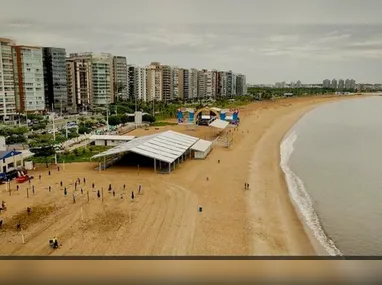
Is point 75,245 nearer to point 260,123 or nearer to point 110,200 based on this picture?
point 110,200

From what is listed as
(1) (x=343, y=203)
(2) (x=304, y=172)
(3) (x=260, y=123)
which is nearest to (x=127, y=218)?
(1) (x=343, y=203)

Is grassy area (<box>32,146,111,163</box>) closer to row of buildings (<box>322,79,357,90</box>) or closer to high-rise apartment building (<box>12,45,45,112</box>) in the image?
high-rise apartment building (<box>12,45,45,112</box>)

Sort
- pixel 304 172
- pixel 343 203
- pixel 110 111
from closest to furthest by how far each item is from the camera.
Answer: pixel 343 203 < pixel 304 172 < pixel 110 111

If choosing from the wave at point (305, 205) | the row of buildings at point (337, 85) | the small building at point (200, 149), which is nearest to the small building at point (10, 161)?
the small building at point (200, 149)

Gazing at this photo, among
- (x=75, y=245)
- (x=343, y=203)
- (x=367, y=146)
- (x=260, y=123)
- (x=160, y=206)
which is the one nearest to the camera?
(x=75, y=245)

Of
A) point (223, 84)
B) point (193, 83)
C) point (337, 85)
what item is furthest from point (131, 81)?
point (337, 85)

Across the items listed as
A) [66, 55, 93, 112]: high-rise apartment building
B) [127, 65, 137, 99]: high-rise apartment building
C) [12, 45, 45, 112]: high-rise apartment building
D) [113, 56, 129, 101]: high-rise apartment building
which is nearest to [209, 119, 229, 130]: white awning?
[12, 45, 45, 112]: high-rise apartment building
